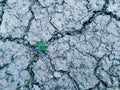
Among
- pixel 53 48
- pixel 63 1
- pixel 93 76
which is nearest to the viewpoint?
pixel 93 76

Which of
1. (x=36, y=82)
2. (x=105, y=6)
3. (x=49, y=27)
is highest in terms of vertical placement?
(x=105, y=6)

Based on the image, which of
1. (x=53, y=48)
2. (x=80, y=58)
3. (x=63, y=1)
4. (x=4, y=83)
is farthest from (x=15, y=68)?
(x=63, y=1)

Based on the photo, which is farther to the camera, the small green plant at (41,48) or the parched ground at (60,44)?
the small green plant at (41,48)

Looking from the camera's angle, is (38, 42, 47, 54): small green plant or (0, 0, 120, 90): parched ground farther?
(38, 42, 47, 54): small green plant

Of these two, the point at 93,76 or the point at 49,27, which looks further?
the point at 49,27

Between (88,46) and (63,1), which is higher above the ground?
(63,1)

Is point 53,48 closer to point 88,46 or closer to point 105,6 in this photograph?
point 88,46

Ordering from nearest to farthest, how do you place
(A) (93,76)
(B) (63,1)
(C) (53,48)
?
(A) (93,76) → (C) (53,48) → (B) (63,1)
